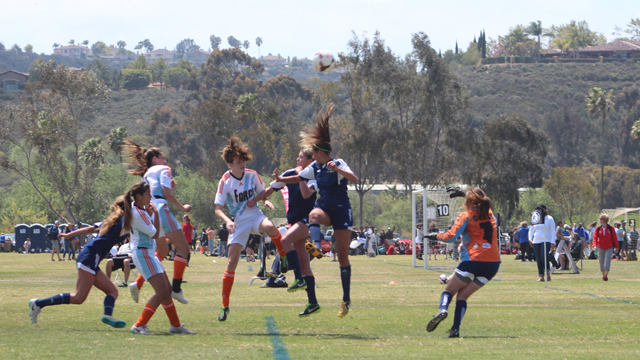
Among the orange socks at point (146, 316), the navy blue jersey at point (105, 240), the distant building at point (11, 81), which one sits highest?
the distant building at point (11, 81)

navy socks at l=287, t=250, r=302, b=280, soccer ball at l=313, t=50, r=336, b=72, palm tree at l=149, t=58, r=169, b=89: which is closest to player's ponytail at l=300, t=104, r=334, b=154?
navy socks at l=287, t=250, r=302, b=280

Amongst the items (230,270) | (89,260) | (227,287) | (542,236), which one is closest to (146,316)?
(89,260)

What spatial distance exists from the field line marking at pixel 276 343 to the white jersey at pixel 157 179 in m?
2.16

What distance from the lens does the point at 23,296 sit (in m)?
12.5

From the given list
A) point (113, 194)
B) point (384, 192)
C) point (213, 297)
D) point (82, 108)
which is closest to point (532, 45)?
point (384, 192)

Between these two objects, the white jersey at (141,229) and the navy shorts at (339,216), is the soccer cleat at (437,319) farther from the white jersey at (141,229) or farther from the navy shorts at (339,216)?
the white jersey at (141,229)

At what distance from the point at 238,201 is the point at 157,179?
1.12m

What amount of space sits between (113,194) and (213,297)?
58829mm

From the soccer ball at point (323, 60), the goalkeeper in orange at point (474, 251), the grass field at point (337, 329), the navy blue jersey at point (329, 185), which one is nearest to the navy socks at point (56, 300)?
the grass field at point (337, 329)

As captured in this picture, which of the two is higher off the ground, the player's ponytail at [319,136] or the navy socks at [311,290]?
the player's ponytail at [319,136]

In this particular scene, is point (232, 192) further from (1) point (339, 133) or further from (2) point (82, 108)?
(1) point (339, 133)

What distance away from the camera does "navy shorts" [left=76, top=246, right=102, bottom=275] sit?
8.03 meters

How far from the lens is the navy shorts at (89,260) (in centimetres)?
803

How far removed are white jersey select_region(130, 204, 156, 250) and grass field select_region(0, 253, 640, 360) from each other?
3.21 ft
